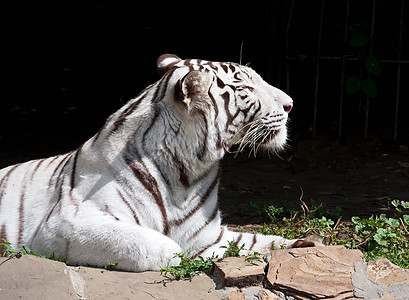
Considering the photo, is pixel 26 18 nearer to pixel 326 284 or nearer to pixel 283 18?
pixel 283 18

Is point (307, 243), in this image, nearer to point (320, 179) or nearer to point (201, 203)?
point (201, 203)

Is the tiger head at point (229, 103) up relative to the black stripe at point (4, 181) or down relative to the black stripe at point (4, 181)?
up

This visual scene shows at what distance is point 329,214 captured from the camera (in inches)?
168

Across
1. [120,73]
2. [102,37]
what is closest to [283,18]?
[120,73]

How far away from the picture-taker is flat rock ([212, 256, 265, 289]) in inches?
105

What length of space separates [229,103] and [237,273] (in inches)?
36.3

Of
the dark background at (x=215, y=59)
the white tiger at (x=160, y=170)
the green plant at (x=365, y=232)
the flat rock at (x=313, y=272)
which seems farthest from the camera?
the dark background at (x=215, y=59)

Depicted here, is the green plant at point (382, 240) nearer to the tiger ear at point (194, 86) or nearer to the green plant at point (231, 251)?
the green plant at point (231, 251)

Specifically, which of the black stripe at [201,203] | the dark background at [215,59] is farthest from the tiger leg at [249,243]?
the dark background at [215,59]

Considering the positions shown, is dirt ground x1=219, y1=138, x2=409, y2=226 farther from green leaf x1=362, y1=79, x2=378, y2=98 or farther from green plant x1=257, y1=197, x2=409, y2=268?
green leaf x1=362, y1=79, x2=378, y2=98

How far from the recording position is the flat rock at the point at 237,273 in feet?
8.78

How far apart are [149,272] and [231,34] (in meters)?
6.66

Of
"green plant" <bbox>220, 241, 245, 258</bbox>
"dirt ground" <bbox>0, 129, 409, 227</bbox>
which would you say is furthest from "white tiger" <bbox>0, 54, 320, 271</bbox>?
"dirt ground" <bbox>0, 129, 409, 227</bbox>

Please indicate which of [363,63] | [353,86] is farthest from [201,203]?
[363,63]
